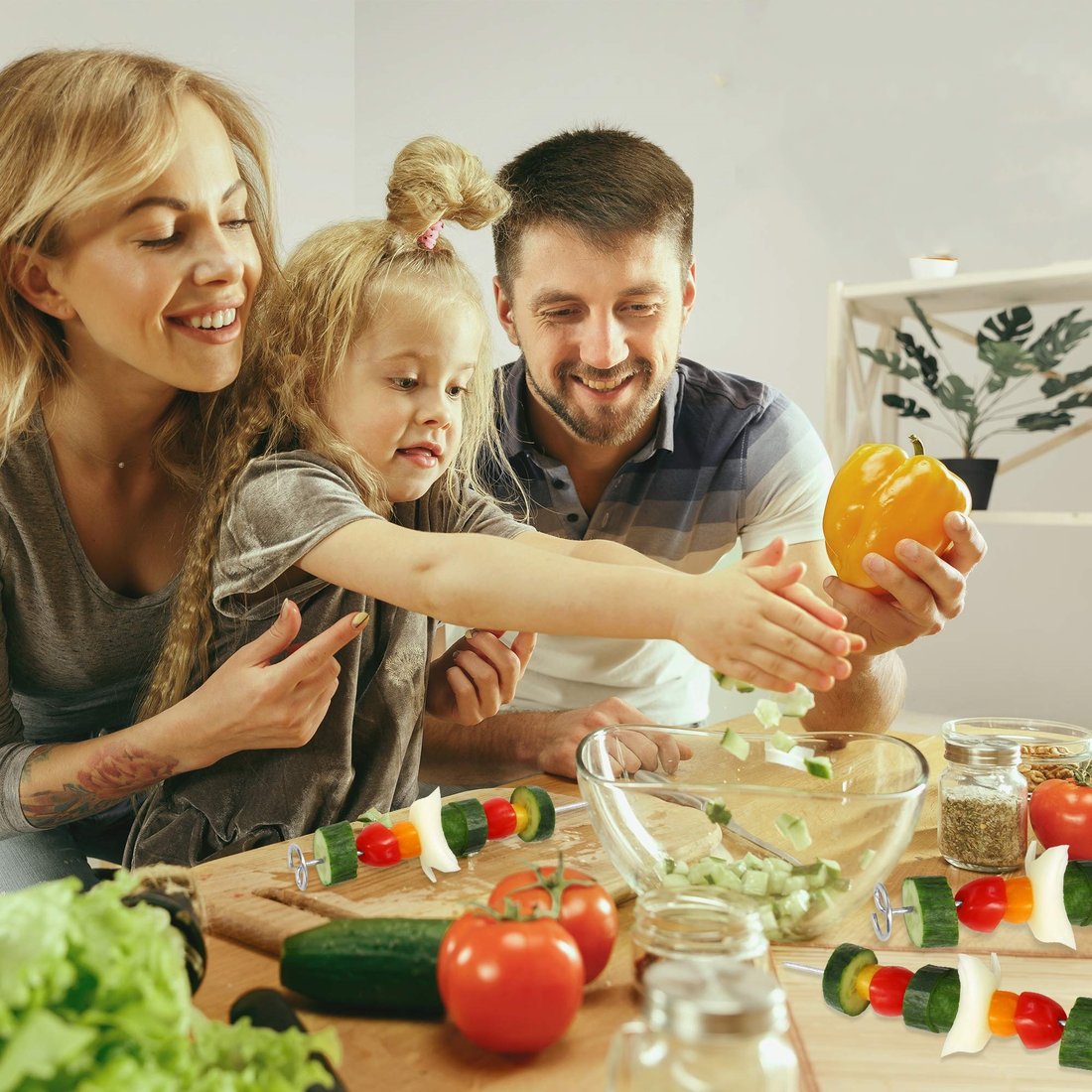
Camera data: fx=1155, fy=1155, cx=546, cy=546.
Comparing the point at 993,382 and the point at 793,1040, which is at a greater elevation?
the point at 993,382

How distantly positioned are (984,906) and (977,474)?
185 cm

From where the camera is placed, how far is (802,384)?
10.8 feet

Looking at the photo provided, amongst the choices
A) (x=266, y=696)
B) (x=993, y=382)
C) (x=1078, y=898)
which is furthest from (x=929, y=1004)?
(x=993, y=382)

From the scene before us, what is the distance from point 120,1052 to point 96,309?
98 centimetres

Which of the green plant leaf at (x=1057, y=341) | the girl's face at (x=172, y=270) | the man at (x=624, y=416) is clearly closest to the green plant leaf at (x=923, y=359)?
the green plant leaf at (x=1057, y=341)

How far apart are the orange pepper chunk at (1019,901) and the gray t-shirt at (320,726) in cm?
75

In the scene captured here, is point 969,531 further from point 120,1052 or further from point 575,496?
point 120,1052

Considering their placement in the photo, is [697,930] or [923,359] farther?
[923,359]

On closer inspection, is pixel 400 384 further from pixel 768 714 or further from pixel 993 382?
pixel 993 382

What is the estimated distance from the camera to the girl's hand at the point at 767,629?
86 centimetres

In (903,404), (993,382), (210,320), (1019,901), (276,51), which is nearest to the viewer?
(1019,901)

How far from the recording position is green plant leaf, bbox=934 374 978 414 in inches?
105

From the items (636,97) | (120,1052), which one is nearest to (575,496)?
(120,1052)

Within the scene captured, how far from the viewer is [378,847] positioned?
106cm
